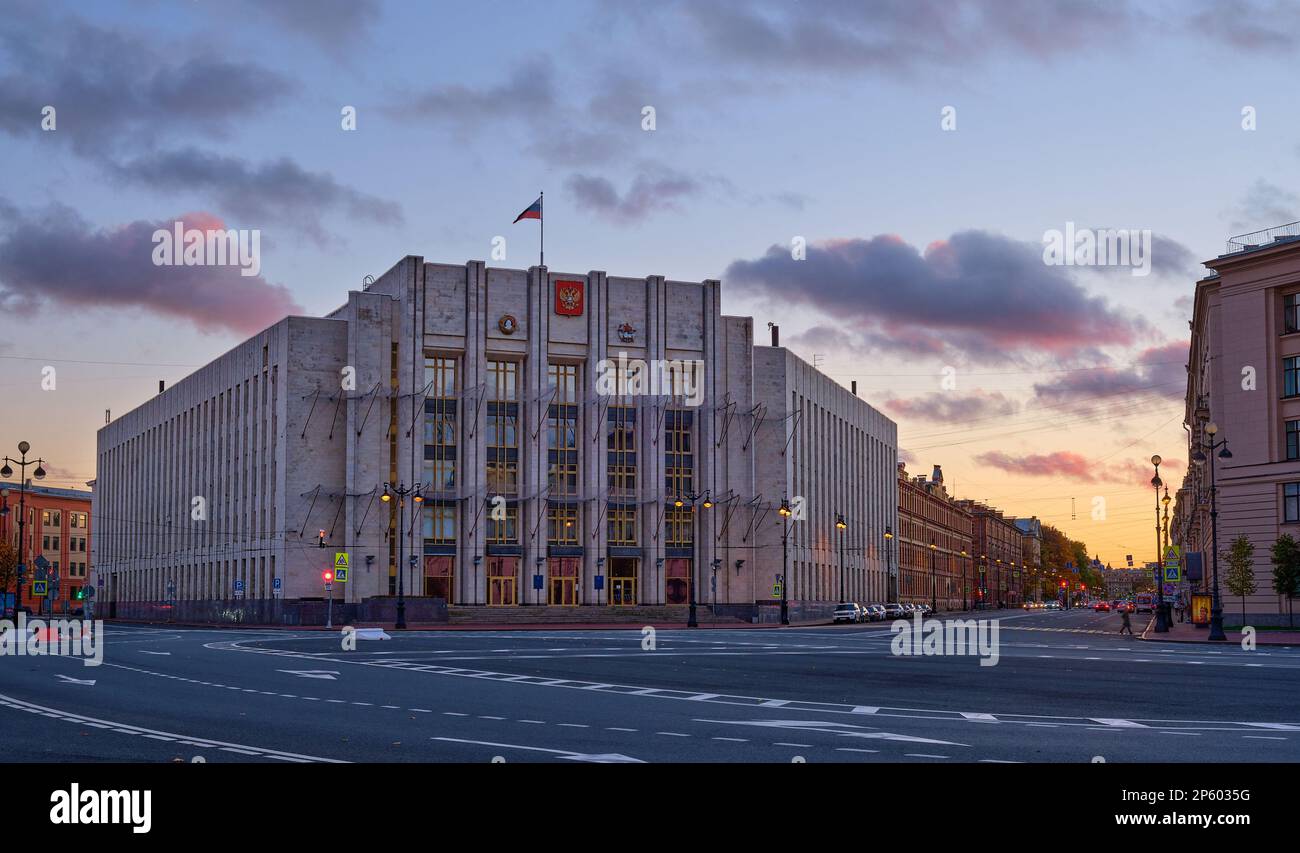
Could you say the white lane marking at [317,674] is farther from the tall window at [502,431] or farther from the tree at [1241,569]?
the tall window at [502,431]

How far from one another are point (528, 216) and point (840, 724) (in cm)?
7047

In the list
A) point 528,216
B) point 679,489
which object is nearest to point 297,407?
point 528,216

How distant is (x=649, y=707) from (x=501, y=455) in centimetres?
7447

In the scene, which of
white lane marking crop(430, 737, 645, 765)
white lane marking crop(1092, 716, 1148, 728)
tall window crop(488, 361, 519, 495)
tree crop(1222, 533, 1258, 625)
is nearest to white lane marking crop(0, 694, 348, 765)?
white lane marking crop(430, 737, 645, 765)

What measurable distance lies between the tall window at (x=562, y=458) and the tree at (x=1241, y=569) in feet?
148

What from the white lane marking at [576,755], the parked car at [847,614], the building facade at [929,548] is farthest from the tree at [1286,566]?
the building facade at [929,548]

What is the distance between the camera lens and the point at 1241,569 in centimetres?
6681

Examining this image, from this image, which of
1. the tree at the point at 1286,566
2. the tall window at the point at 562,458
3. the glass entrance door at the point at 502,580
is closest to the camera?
the tree at the point at 1286,566

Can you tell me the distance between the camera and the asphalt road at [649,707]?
15.9 meters

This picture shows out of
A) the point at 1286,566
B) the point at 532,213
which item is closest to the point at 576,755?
the point at 1286,566

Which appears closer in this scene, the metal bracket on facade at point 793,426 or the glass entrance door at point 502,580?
the glass entrance door at point 502,580

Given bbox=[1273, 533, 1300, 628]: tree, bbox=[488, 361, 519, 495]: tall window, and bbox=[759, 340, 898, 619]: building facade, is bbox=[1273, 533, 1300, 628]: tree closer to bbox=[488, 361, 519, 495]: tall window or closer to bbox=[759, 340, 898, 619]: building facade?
bbox=[759, 340, 898, 619]: building facade

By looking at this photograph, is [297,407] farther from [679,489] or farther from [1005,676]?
[1005,676]
